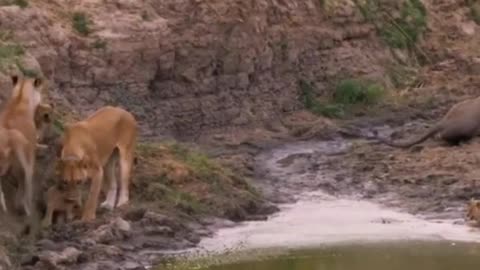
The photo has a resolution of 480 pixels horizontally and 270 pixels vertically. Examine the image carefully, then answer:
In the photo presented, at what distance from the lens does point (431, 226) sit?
Answer: 1617cm

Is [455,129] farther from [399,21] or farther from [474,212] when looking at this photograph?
[399,21]

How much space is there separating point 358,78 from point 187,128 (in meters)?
3.79

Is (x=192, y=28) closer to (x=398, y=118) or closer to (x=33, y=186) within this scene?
(x=398, y=118)

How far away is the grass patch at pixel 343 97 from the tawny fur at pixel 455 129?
212cm

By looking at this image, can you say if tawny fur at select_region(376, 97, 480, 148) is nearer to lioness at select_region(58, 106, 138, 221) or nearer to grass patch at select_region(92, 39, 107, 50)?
grass patch at select_region(92, 39, 107, 50)

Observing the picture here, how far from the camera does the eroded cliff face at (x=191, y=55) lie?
19.2 meters

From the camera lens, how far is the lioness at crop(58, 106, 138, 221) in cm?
1471

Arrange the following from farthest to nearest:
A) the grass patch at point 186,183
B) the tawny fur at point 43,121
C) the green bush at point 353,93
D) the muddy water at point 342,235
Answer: the green bush at point 353,93 < the grass patch at point 186,183 < the tawny fur at point 43,121 < the muddy water at point 342,235

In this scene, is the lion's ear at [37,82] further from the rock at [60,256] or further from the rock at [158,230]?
the rock at [60,256]

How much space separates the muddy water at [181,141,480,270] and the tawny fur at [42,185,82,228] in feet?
4.02

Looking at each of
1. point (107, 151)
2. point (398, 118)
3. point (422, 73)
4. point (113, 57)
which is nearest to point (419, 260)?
point (107, 151)

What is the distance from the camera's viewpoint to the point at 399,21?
84.3ft

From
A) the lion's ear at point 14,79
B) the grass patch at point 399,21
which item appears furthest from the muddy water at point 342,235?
the grass patch at point 399,21

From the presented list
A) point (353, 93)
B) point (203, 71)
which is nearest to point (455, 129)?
point (353, 93)
